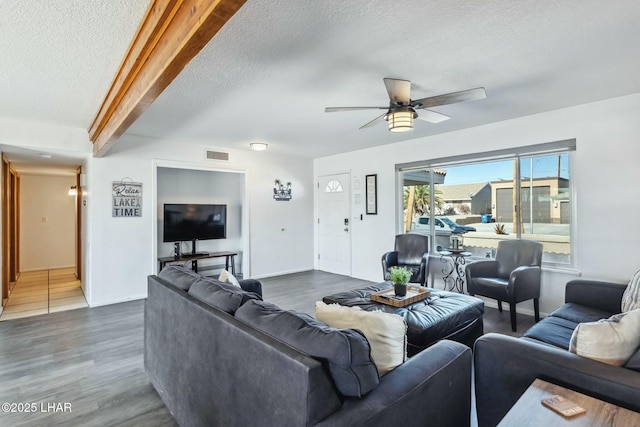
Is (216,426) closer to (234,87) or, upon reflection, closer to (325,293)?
(234,87)

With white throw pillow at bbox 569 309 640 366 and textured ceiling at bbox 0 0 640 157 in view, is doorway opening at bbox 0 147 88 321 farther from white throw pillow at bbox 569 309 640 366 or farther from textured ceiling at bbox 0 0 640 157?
white throw pillow at bbox 569 309 640 366

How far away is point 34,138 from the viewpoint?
157 inches

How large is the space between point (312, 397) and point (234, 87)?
2709mm

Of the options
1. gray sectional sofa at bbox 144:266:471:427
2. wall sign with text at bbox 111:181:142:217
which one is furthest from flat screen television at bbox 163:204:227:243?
gray sectional sofa at bbox 144:266:471:427

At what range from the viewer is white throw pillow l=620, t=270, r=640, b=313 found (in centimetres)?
219

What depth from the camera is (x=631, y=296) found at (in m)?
2.28

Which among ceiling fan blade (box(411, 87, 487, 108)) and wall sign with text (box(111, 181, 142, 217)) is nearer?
ceiling fan blade (box(411, 87, 487, 108))

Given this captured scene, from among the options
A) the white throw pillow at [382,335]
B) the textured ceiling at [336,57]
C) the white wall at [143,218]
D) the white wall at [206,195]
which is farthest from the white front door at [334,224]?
the white throw pillow at [382,335]

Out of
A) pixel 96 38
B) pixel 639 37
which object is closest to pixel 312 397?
pixel 96 38

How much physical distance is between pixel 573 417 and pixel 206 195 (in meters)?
6.11

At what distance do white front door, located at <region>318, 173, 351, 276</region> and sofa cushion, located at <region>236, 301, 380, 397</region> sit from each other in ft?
16.5

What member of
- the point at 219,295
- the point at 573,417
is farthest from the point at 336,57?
the point at 573,417

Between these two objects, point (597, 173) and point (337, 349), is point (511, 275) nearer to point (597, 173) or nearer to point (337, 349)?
point (597, 173)

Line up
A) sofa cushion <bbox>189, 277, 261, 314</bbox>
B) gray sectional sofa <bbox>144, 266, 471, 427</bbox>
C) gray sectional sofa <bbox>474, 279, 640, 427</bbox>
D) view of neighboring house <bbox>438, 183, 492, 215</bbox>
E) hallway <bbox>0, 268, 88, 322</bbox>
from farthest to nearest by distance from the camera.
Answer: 1. view of neighboring house <bbox>438, 183, 492, 215</bbox>
2. hallway <bbox>0, 268, 88, 322</bbox>
3. sofa cushion <bbox>189, 277, 261, 314</bbox>
4. gray sectional sofa <bbox>474, 279, 640, 427</bbox>
5. gray sectional sofa <bbox>144, 266, 471, 427</bbox>
